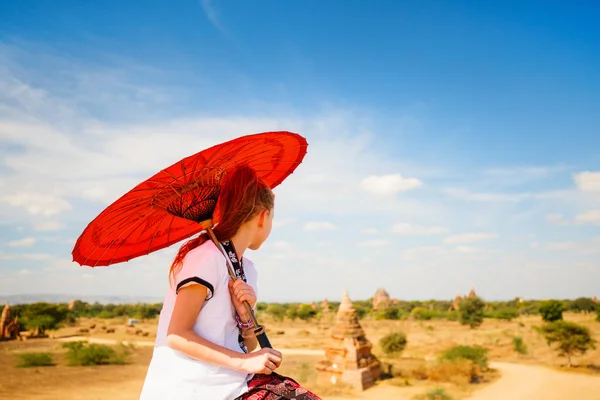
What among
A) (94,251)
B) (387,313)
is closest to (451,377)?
(94,251)

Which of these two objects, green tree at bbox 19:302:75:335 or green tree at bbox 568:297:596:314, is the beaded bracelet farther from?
green tree at bbox 568:297:596:314

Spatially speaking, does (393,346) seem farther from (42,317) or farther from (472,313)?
(42,317)

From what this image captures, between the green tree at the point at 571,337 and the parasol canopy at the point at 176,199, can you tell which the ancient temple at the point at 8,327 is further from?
the parasol canopy at the point at 176,199

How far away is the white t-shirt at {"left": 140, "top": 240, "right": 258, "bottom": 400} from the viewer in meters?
1.67

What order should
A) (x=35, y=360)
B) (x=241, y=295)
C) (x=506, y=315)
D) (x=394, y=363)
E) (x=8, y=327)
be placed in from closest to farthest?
(x=241, y=295)
(x=35, y=360)
(x=394, y=363)
(x=8, y=327)
(x=506, y=315)

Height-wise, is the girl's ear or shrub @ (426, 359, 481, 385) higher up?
the girl's ear

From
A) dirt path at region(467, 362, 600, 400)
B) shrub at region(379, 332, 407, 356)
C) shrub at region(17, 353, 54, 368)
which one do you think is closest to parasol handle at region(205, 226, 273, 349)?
dirt path at region(467, 362, 600, 400)

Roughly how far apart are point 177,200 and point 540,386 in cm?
1898

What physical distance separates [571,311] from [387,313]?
27.2m

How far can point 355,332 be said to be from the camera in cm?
1711

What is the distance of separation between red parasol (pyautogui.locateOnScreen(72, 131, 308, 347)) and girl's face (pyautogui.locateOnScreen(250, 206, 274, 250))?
0.64 feet

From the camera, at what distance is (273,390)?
5.58ft

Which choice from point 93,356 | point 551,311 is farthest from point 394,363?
point 551,311

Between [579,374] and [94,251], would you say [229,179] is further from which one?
[579,374]
